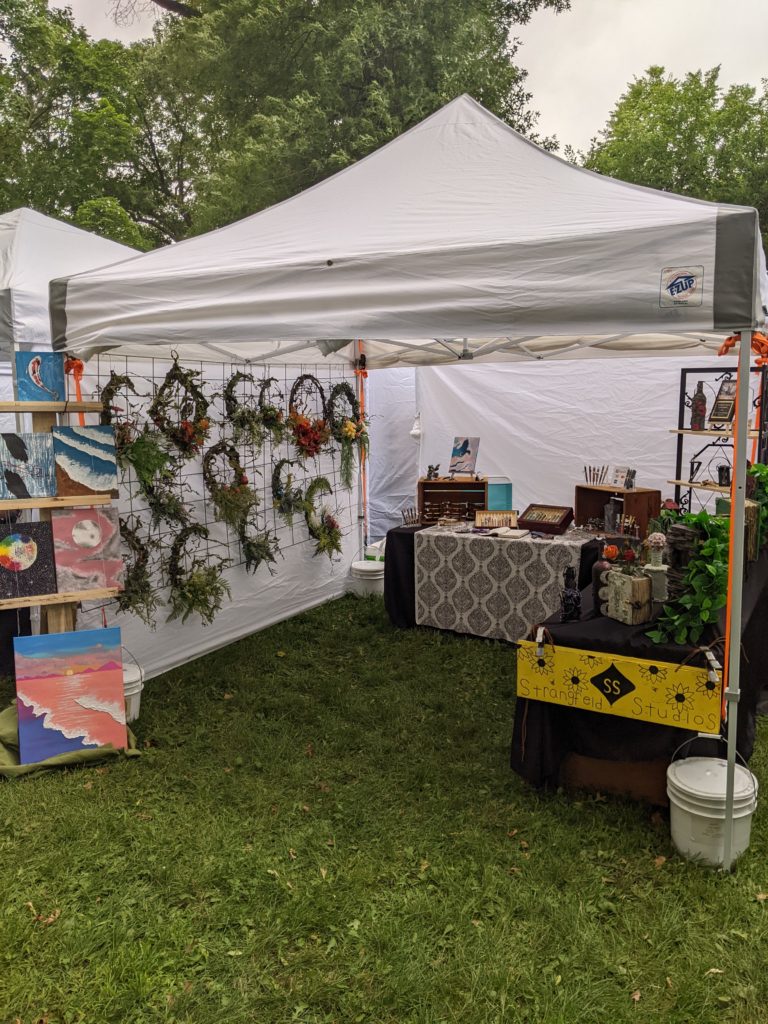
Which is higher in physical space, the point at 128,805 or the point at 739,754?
the point at 739,754

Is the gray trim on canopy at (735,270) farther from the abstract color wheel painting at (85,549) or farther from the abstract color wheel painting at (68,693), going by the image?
the abstract color wheel painting at (68,693)

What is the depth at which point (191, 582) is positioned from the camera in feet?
13.4

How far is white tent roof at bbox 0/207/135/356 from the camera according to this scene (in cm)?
376


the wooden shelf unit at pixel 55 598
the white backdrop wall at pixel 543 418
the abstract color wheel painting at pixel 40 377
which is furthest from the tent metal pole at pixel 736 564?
the white backdrop wall at pixel 543 418

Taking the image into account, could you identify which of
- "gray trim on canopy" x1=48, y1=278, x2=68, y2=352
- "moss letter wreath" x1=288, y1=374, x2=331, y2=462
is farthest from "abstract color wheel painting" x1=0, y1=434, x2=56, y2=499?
"moss letter wreath" x1=288, y1=374, x2=331, y2=462

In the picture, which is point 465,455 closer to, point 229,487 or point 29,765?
point 229,487

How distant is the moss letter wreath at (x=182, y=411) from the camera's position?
3928mm

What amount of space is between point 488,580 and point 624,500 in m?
0.96

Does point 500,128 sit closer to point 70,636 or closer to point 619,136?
point 70,636

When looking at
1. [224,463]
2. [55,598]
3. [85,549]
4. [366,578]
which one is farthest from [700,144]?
[55,598]

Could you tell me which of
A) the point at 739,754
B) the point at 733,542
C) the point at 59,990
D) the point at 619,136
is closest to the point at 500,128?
the point at 733,542

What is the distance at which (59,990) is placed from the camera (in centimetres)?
199

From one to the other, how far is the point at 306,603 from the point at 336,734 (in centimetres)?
195

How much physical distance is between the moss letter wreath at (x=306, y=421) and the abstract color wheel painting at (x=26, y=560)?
2092mm
